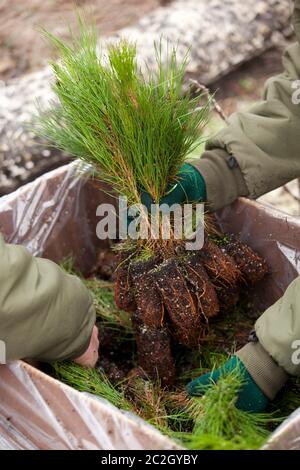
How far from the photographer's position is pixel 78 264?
7.51ft

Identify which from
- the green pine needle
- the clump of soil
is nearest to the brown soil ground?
the green pine needle

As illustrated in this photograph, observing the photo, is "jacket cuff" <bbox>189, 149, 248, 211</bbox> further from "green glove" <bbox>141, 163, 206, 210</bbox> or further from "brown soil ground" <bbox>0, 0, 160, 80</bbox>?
"brown soil ground" <bbox>0, 0, 160, 80</bbox>

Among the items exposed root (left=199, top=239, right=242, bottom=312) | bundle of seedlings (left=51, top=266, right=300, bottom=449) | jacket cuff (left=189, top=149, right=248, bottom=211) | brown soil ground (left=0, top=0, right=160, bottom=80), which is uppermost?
brown soil ground (left=0, top=0, right=160, bottom=80)

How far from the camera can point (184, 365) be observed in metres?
1.89

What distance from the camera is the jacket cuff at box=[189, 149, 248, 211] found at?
6.21 ft

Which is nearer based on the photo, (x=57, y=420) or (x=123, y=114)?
(x=57, y=420)

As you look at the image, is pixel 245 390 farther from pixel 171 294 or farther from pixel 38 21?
pixel 38 21

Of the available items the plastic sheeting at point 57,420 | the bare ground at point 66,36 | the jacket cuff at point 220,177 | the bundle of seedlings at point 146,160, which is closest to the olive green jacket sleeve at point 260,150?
the jacket cuff at point 220,177

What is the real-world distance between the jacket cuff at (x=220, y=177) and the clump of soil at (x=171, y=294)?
16 cm

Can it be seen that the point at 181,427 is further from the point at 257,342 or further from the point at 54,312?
the point at 54,312

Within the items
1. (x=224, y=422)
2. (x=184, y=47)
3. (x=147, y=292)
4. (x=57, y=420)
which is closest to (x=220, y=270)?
(x=147, y=292)

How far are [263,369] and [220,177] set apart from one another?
2.03 feet

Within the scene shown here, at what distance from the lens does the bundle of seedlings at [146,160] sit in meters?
1.58

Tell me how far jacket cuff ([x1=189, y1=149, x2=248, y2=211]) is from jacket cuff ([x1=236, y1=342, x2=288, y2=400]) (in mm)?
516
